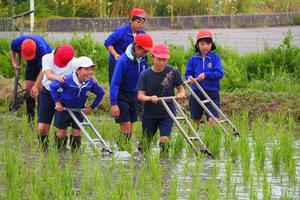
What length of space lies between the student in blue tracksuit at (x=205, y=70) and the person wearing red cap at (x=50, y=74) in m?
1.53

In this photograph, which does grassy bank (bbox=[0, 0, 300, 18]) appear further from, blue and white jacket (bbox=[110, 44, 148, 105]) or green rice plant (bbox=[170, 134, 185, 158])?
green rice plant (bbox=[170, 134, 185, 158])

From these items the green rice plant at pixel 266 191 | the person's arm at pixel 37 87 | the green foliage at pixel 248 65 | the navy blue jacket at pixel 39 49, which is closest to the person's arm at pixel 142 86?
the person's arm at pixel 37 87

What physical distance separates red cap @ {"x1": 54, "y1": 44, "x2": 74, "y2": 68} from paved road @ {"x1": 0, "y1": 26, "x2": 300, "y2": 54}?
25.0 feet

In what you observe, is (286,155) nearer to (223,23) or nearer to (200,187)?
(200,187)

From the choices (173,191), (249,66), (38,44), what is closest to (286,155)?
(173,191)

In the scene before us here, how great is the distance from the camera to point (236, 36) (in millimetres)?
21891

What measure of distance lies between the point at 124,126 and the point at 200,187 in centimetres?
273

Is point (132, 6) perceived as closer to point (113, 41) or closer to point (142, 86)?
point (113, 41)

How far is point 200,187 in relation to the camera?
8.48 meters

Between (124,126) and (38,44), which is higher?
(38,44)

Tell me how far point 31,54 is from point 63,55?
1.18 meters

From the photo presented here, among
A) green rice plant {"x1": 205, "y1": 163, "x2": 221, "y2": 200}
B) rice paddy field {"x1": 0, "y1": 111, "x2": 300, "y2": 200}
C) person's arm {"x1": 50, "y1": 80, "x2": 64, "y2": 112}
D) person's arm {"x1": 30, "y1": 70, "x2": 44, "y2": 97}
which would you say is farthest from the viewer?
person's arm {"x1": 30, "y1": 70, "x2": 44, "y2": 97}

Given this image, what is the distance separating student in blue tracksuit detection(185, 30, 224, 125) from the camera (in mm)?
11516

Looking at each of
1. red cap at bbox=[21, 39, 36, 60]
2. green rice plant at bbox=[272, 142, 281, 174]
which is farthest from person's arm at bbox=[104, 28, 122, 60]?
green rice plant at bbox=[272, 142, 281, 174]
